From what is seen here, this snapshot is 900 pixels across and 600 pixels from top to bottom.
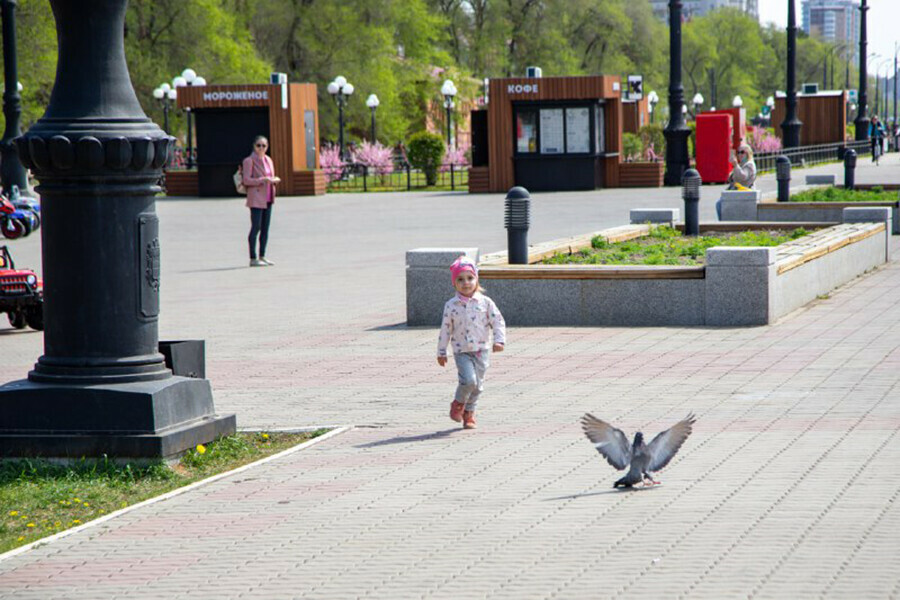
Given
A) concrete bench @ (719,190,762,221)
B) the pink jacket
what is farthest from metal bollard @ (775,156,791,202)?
the pink jacket

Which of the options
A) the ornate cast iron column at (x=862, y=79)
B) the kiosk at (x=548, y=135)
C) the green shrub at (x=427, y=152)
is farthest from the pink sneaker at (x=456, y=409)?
the ornate cast iron column at (x=862, y=79)

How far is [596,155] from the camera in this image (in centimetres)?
3734

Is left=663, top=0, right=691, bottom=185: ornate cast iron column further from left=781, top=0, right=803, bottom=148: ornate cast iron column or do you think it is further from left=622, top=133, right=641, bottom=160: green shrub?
left=781, top=0, right=803, bottom=148: ornate cast iron column

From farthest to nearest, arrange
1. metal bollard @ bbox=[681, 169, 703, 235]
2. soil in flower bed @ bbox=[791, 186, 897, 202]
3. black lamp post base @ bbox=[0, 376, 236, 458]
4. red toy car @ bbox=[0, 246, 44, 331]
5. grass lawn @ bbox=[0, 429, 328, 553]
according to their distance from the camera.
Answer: soil in flower bed @ bbox=[791, 186, 897, 202]
metal bollard @ bbox=[681, 169, 703, 235]
red toy car @ bbox=[0, 246, 44, 331]
black lamp post base @ bbox=[0, 376, 236, 458]
grass lawn @ bbox=[0, 429, 328, 553]

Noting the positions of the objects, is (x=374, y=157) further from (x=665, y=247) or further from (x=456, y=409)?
(x=456, y=409)

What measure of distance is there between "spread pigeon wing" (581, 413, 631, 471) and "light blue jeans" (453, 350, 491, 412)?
5.26ft

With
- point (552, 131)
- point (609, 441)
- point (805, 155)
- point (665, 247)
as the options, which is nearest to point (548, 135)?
point (552, 131)

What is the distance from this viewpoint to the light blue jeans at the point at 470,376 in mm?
8102

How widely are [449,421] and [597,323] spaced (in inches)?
170

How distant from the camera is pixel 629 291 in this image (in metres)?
12.4

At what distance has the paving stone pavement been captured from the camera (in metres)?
5.29

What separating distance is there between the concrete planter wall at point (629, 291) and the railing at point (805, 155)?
98.0 ft

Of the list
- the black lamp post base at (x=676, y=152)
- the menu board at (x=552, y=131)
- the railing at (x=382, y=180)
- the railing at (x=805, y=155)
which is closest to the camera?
the black lamp post base at (x=676, y=152)

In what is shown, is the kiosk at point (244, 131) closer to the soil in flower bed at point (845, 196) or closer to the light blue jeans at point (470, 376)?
the soil in flower bed at point (845, 196)
